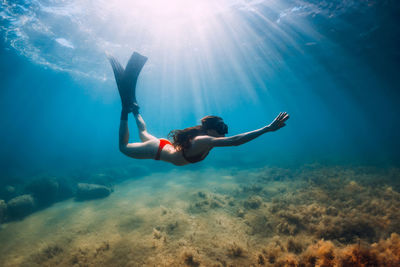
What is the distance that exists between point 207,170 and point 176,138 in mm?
17987

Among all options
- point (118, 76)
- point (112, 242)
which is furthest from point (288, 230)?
point (118, 76)

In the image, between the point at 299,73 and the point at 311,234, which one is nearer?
the point at 311,234

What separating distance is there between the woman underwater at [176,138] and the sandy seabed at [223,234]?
9.08 feet

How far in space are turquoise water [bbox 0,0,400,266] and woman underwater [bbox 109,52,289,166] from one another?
2.75 metres

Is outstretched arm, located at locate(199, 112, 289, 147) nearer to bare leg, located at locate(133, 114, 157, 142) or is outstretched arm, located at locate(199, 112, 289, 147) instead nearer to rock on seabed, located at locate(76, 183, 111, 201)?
bare leg, located at locate(133, 114, 157, 142)

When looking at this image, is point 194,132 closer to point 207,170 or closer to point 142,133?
point 142,133

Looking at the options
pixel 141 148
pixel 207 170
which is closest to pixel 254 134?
pixel 141 148

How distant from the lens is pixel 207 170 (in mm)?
21078

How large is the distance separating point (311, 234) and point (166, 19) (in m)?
20.2

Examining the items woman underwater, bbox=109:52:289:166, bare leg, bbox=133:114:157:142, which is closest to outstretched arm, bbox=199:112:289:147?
woman underwater, bbox=109:52:289:166

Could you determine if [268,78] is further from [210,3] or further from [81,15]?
[81,15]

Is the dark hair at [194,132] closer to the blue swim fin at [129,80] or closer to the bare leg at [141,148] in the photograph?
the bare leg at [141,148]

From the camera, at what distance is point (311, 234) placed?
5.11 m

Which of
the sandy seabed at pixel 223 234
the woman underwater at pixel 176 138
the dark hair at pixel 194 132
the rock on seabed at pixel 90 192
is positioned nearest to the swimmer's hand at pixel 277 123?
the woman underwater at pixel 176 138
